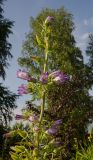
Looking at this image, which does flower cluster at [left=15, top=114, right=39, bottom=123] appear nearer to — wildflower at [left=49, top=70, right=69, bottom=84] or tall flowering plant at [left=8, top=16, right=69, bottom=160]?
tall flowering plant at [left=8, top=16, right=69, bottom=160]

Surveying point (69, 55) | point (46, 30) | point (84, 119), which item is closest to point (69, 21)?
point (69, 55)

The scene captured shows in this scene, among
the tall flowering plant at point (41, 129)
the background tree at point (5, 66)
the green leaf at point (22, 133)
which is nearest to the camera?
the tall flowering plant at point (41, 129)

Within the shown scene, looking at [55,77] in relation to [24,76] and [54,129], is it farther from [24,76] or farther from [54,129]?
[54,129]

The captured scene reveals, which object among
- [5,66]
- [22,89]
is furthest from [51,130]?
[5,66]

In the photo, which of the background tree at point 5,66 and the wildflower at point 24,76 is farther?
the background tree at point 5,66

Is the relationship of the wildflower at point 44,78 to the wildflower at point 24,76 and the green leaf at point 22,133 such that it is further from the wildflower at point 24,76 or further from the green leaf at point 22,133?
the green leaf at point 22,133

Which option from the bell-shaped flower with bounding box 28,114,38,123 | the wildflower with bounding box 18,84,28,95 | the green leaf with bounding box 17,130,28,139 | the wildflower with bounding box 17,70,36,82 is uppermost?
the wildflower with bounding box 17,70,36,82

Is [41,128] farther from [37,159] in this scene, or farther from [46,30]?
[46,30]

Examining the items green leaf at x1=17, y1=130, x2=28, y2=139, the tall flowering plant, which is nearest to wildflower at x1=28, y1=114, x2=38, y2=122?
the tall flowering plant

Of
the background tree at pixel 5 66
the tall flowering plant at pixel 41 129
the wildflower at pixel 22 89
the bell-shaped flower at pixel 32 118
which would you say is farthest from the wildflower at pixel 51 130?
the background tree at pixel 5 66

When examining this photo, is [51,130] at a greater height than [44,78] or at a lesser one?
lesser

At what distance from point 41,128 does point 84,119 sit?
400 inches

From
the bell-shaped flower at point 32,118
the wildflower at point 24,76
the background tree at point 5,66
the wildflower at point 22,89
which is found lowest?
the bell-shaped flower at point 32,118

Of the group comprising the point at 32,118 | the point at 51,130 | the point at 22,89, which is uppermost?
the point at 22,89
